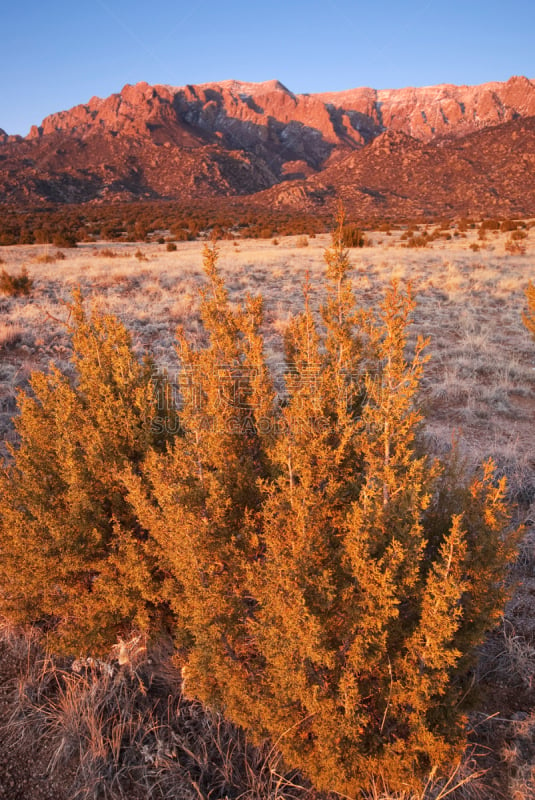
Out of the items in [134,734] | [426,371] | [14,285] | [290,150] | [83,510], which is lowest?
[134,734]

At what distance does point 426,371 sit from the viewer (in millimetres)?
8266

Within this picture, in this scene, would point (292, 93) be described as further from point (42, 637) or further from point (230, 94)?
point (42, 637)

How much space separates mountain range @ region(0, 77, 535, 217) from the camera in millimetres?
52900

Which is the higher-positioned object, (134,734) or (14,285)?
(14,285)

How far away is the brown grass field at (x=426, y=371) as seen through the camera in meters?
2.20

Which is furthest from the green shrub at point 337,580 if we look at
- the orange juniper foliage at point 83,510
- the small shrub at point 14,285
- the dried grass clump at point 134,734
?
the small shrub at point 14,285

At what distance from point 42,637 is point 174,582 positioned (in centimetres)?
127

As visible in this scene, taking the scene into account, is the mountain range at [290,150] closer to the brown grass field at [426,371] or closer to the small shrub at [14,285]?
the brown grass field at [426,371]

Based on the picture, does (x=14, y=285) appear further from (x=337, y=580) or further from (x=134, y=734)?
(x=337, y=580)

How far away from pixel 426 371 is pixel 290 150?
12238 centimetres

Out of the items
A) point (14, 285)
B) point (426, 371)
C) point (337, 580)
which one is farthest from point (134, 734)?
point (14, 285)

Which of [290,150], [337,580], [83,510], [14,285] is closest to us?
[337,580]

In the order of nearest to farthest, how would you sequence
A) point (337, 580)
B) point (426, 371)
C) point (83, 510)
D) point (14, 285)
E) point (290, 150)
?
point (337, 580) < point (83, 510) < point (426, 371) < point (14, 285) < point (290, 150)

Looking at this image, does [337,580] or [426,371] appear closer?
[337,580]
